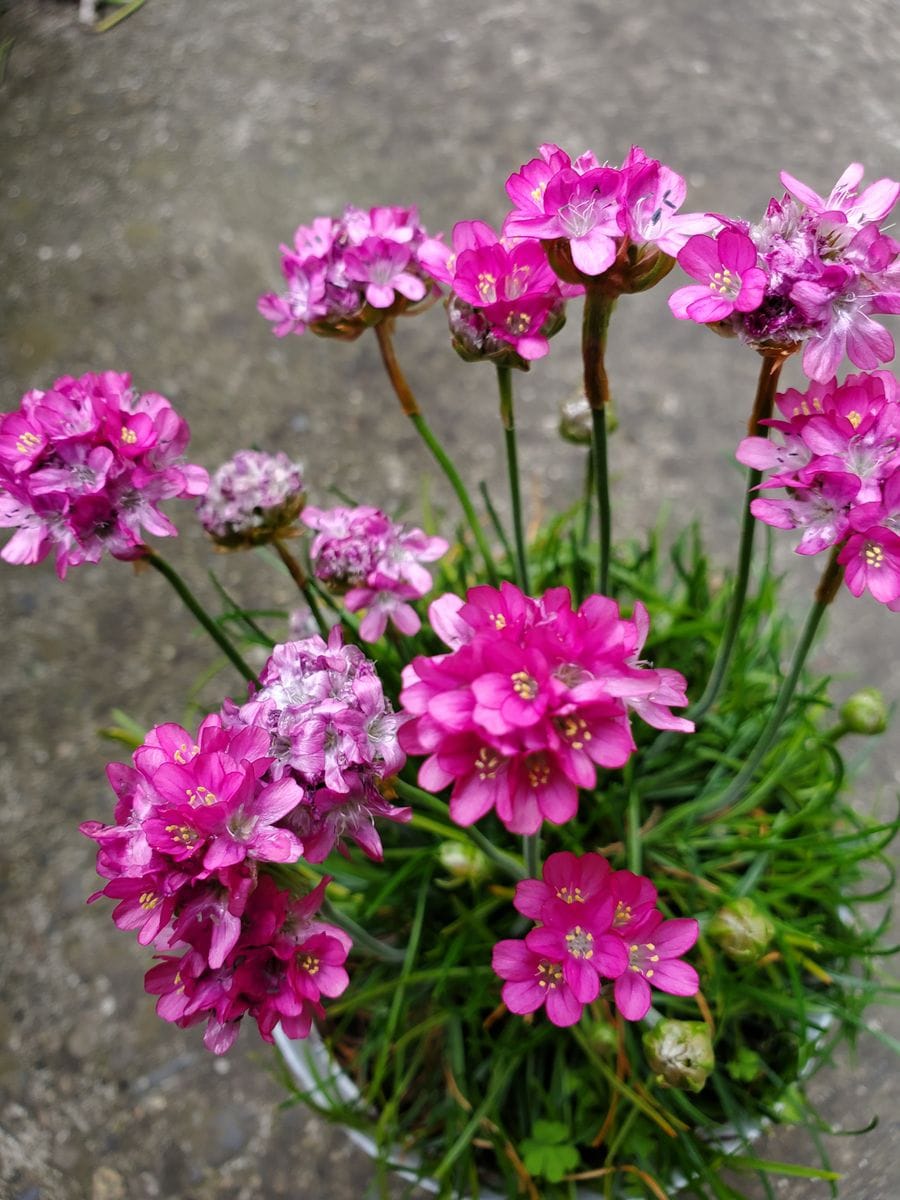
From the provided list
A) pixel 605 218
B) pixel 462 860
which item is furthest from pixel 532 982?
pixel 605 218

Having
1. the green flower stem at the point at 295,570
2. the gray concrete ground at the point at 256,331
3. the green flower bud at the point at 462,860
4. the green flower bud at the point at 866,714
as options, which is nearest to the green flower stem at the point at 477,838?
the green flower bud at the point at 462,860

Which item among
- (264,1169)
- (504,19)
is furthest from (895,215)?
(264,1169)

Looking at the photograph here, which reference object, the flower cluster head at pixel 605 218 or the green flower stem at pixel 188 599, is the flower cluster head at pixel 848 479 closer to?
the flower cluster head at pixel 605 218

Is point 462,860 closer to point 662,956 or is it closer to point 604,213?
point 662,956

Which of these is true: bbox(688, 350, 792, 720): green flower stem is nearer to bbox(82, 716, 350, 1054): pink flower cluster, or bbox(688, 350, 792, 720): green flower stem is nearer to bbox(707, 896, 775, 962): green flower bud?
bbox(707, 896, 775, 962): green flower bud

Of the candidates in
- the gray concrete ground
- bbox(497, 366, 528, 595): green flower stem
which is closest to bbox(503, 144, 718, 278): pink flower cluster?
bbox(497, 366, 528, 595): green flower stem

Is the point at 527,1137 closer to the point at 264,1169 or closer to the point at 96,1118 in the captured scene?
the point at 264,1169
